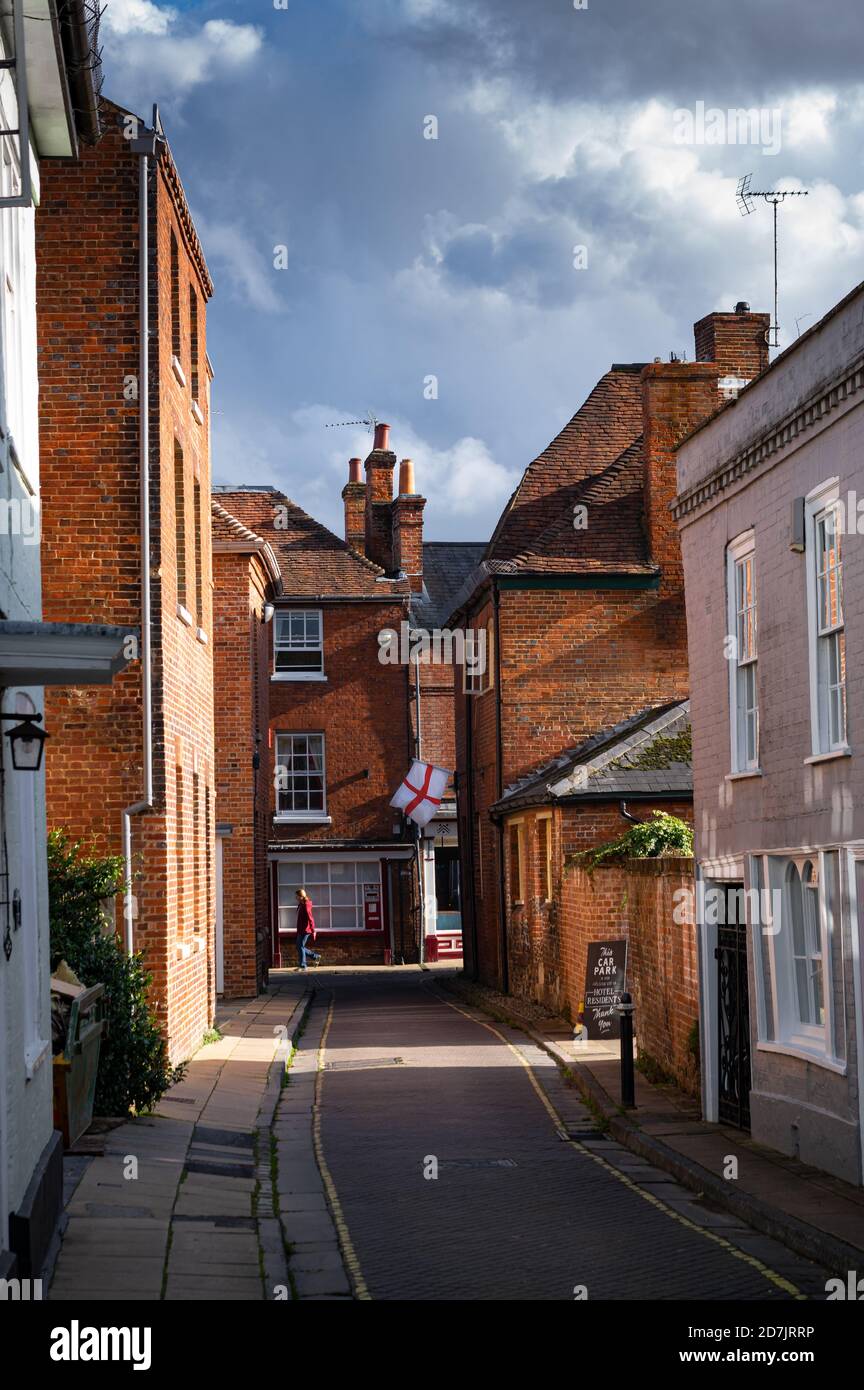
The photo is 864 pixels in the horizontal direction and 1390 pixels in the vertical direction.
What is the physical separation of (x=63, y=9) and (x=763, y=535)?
6.50 meters

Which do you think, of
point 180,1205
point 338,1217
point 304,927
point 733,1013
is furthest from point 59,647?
point 304,927

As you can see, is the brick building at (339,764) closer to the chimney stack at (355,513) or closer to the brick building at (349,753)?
the brick building at (349,753)

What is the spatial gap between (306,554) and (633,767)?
21826 millimetres

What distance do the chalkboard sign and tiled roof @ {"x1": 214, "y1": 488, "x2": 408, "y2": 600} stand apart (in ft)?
83.4

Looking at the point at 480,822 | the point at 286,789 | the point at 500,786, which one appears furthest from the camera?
the point at 286,789

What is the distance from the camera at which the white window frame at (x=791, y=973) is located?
39.0ft

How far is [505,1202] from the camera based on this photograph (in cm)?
1166

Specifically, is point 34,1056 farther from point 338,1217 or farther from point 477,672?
point 477,672

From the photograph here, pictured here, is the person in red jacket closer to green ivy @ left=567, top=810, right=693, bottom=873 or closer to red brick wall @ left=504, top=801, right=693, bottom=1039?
red brick wall @ left=504, top=801, right=693, bottom=1039

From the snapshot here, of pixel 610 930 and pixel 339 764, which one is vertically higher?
pixel 339 764

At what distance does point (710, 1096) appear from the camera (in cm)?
1485

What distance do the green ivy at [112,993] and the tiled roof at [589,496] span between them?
45.5 feet

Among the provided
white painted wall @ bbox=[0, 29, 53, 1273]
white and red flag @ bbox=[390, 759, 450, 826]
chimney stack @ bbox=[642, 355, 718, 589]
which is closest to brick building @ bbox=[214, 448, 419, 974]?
white and red flag @ bbox=[390, 759, 450, 826]
